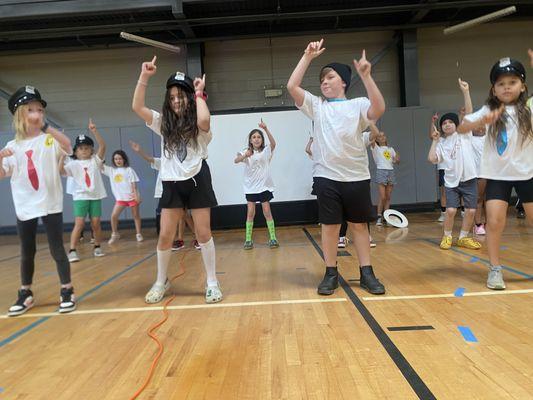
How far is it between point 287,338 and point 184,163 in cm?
144

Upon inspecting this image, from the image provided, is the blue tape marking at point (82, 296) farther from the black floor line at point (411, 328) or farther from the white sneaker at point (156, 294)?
the black floor line at point (411, 328)

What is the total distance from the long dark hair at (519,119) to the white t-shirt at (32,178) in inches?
130

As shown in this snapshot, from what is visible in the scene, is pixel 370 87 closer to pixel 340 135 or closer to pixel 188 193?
pixel 340 135

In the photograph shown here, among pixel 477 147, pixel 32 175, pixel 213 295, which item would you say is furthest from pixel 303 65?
pixel 477 147

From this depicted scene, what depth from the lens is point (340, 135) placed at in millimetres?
2885

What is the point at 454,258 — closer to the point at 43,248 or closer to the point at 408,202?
the point at 408,202

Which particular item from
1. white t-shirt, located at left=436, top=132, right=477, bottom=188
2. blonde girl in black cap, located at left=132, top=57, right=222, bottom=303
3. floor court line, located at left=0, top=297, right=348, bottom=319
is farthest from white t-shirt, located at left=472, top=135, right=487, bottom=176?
blonde girl in black cap, located at left=132, top=57, right=222, bottom=303

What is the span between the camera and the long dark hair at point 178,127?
9.34 feet

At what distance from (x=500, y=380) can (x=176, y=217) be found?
221 cm

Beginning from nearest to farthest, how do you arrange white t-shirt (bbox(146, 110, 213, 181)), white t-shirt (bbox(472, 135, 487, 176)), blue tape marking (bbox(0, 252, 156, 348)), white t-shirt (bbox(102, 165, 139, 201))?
blue tape marking (bbox(0, 252, 156, 348))
white t-shirt (bbox(146, 110, 213, 181))
white t-shirt (bbox(472, 135, 487, 176))
white t-shirt (bbox(102, 165, 139, 201))

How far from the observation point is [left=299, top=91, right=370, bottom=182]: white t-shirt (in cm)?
288

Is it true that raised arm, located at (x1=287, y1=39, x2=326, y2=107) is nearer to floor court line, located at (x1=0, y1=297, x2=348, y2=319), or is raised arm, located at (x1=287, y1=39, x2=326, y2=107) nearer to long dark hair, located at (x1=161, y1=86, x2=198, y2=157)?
long dark hair, located at (x1=161, y1=86, x2=198, y2=157)

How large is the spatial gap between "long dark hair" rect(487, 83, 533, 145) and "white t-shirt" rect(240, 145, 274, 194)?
307 centimetres

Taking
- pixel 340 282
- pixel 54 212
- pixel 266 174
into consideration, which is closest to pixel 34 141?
pixel 54 212
